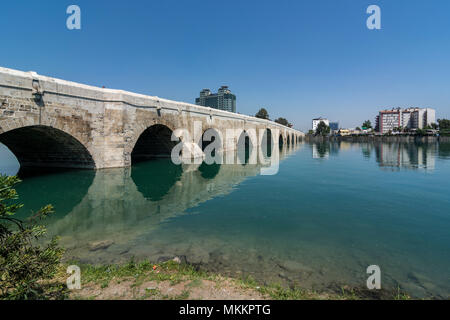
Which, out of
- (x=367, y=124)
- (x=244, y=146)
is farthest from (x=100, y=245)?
(x=367, y=124)

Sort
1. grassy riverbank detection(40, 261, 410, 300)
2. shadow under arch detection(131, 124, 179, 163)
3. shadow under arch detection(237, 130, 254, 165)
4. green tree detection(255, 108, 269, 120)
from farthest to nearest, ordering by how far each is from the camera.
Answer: green tree detection(255, 108, 269, 120) → shadow under arch detection(237, 130, 254, 165) → shadow under arch detection(131, 124, 179, 163) → grassy riverbank detection(40, 261, 410, 300)

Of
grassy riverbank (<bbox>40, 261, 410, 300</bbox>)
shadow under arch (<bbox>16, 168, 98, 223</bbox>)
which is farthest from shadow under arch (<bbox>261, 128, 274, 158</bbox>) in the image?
grassy riverbank (<bbox>40, 261, 410, 300</bbox>)

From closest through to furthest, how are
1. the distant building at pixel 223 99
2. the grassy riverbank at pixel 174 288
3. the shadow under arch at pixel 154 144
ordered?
the grassy riverbank at pixel 174 288, the shadow under arch at pixel 154 144, the distant building at pixel 223 99

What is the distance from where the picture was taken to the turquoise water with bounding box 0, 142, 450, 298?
5.43 meters

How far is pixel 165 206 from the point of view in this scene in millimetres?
10695

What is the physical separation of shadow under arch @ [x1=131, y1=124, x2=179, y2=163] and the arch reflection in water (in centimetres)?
884

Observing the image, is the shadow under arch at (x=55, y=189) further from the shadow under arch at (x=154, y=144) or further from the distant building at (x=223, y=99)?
the distant building at (x=223, y=99)

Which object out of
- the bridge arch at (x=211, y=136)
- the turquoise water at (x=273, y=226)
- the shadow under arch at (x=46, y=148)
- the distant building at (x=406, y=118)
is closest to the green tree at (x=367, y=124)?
the distant building at (x=406, y=118)

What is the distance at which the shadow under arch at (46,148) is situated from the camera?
1658 centimetres

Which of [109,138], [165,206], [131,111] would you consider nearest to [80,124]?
[109,138]

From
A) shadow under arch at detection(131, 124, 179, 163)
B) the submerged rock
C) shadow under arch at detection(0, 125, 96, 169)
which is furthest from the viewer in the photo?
shadow under arch at detection(131, 124, 179, 163)

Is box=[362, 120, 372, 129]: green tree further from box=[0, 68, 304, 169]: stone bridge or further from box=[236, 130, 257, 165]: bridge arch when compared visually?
box=[0, 68, 304, 169]: stone bridge

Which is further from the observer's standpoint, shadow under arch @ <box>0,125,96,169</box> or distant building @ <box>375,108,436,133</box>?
Result: distant building @ <box>375,108,436,133</box>

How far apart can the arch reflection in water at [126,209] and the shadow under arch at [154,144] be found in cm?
884
